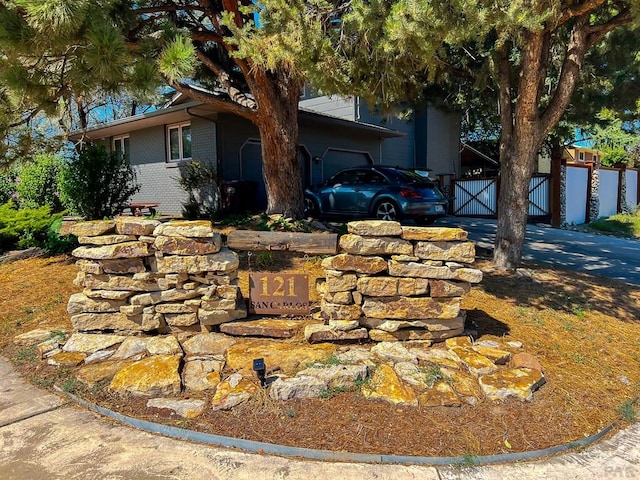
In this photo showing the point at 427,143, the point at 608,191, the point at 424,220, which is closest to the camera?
the point at 424,220

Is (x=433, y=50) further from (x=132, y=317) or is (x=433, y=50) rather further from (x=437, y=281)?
(x=132, y=317)

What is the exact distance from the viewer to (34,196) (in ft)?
34.3

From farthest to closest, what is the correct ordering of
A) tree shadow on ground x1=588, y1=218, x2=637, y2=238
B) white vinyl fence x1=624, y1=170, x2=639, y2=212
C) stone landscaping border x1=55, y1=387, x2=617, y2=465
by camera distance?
white vinyl fence x1=624, y1=170, x2=639, y2=212, tree shadow on ground x1=588, y1=218, x2=637, y2=238, stone landscaping border x1=55, y1=387, x2=617, y2=465

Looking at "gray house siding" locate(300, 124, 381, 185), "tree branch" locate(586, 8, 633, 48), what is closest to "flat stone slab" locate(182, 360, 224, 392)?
"tree branch" locate(586, 8, 633, 48)

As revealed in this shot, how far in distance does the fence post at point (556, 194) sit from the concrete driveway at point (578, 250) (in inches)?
30.3

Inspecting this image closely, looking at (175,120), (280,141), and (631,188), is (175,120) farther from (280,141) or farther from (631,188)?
(631,188)

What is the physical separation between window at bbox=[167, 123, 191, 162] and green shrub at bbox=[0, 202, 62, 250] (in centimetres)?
485

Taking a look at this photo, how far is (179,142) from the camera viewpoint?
13109mm

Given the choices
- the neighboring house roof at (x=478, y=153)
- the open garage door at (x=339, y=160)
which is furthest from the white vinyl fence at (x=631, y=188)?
the open garage door at (x=339, y=160)

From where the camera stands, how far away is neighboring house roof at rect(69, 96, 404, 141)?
37.0 ft

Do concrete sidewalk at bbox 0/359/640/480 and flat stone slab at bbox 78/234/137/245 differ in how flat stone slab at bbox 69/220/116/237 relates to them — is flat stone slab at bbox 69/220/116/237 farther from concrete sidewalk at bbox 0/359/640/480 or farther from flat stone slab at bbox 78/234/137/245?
concrete sidewalk at bbox 0/359/640/480

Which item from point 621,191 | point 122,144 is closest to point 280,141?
point 122,144

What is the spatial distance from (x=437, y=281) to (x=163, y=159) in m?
11.5

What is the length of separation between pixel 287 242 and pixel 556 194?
1217 centimetres
